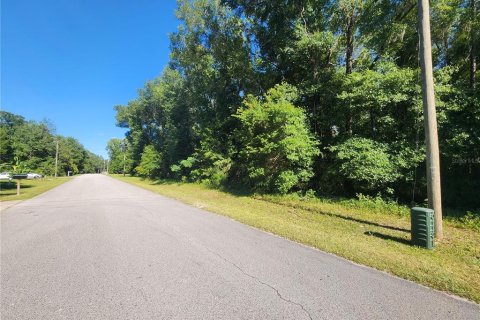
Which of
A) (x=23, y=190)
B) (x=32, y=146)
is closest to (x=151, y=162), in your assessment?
(x=23, y=190)

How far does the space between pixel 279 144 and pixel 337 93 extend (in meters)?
4.05

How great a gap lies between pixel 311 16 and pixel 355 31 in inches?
101

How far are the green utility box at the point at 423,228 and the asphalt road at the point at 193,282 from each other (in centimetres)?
227

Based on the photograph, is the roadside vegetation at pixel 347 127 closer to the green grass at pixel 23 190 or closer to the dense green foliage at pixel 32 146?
the green grass at pixel 23 190

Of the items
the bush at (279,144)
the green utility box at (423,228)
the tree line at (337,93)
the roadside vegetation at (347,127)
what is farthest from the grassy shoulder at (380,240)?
the bush at (279,144)

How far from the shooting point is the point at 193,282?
3822mm

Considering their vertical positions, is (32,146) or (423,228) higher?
(32,146)

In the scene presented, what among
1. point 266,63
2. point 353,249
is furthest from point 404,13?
point 353,249

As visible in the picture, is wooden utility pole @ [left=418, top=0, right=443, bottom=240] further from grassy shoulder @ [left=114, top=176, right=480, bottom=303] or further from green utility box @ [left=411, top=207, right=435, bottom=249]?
grassy shoulder @ [left=114, top=176, right=480, bottom=303]

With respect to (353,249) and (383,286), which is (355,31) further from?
(383,286)

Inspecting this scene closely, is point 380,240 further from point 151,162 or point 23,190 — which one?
point 151,162

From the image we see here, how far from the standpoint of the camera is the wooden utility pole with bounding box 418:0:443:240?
6.29m

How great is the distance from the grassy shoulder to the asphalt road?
41 centimetres

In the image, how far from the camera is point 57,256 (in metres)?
4.88
